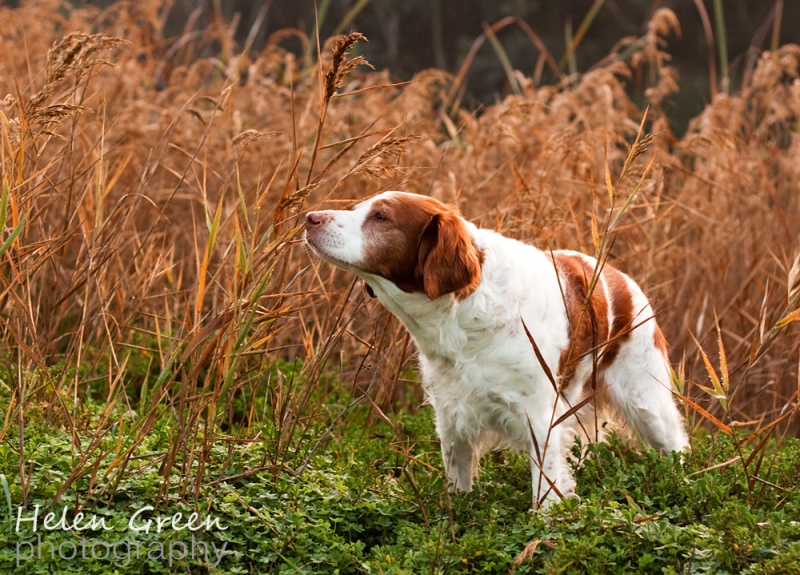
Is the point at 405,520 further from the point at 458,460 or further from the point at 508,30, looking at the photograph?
the point at 508,30

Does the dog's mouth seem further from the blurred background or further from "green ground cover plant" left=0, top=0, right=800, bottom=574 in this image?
the blurred background

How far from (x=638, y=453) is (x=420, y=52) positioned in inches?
454

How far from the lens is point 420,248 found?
2.98 metres

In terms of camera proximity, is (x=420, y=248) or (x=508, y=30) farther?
(x=508, y=30)

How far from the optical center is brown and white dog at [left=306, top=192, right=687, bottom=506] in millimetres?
2932

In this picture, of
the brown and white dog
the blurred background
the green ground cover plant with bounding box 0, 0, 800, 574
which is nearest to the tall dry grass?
the green ground cover plant with bounding box 0, 0, 800, 574

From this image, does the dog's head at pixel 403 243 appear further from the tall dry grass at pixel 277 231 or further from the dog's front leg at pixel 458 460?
the dog's front leg at pixel 458 460

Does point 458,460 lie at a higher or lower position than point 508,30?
higher

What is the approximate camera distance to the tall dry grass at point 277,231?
8.65 ft

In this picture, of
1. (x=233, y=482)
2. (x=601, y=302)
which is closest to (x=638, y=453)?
(x=601, y=302)

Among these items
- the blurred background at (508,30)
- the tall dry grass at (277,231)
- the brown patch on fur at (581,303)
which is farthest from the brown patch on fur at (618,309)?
the blurred background at (508,30)

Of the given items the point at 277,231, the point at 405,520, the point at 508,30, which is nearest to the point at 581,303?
the point at 405,520

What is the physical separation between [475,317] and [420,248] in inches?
11.6

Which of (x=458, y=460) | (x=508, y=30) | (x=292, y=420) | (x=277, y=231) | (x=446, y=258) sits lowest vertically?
(x=508, y=30)
